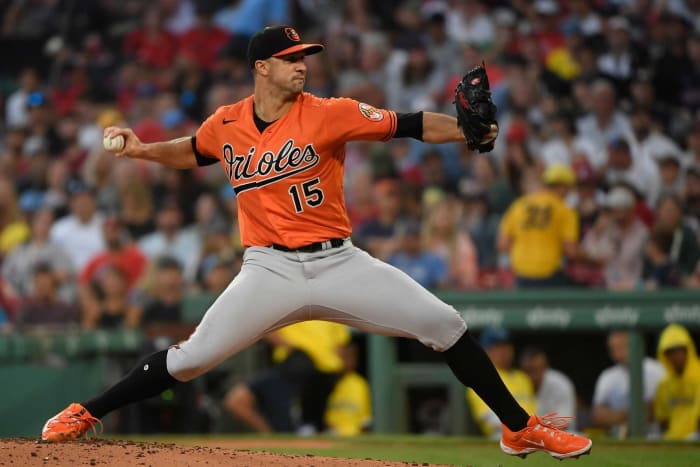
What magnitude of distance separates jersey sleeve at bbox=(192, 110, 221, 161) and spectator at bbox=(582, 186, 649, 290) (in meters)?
4.37

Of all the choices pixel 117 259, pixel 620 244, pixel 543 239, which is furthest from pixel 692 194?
pixel 117 259

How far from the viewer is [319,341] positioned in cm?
775

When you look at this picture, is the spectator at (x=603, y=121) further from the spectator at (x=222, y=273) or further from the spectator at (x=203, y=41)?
the spectator at (x=203, y=41)

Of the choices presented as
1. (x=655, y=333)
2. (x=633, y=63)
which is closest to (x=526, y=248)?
(x=655, y=333)

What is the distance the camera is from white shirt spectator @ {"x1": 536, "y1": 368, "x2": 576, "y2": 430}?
7258 millimetres

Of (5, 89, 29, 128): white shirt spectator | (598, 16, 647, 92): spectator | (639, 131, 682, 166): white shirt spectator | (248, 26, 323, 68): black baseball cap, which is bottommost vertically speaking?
(248, 26, 323, 68): black baseball cap

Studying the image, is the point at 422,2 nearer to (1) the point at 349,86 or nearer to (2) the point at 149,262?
(1) the point at 349,86

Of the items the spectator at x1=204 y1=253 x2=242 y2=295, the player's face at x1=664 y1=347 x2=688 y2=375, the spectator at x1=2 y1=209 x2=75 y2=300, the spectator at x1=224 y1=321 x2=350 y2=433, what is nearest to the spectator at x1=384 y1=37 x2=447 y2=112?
the spectator at x1=204 y1=253 x2=242 y2=295

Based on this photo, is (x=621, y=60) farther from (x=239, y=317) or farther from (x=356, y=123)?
(x=239, y=317)

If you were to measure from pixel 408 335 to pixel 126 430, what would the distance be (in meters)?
4.08

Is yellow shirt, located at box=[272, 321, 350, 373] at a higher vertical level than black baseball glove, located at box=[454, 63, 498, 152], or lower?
lower

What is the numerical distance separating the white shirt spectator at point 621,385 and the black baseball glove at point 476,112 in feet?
10.8

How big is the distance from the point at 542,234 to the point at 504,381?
4.85 ft

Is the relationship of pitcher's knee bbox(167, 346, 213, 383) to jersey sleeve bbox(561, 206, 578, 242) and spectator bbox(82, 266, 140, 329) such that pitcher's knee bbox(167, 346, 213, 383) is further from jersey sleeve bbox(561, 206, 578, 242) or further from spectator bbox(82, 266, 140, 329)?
jersey sleeve bbox(561, 206, 578, 242)
